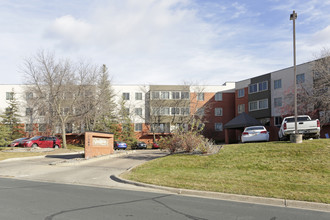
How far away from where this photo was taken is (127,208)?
7.76 metres

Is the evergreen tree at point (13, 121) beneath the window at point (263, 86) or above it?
beneath

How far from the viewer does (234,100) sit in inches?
2331

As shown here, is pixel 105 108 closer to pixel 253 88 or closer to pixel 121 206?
pixel 253 88

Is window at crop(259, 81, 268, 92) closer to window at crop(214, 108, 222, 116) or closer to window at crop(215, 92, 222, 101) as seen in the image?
window at crop(215, 92, 222, 101)

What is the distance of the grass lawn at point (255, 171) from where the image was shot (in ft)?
31.7

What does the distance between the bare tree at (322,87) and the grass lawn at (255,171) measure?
1854 centimetres

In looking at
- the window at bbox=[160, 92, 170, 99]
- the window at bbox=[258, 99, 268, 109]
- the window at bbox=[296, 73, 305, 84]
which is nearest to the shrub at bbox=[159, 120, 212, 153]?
the window at bbox=[296, 73, 305, 84]

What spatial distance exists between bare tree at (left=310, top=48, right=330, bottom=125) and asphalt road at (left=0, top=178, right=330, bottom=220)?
27035 mm

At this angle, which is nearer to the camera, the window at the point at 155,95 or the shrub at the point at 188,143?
the shrub at the point at 188,143

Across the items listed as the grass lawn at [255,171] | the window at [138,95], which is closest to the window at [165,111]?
the window at [138,95]

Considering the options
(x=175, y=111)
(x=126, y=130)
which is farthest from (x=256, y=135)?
(x=175, y=111)

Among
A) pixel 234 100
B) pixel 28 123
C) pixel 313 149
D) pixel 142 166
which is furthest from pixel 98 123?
pixel 313 149

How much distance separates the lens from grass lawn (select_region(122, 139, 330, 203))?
966 cm

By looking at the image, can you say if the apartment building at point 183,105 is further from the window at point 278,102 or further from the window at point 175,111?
the window at point 278,102
